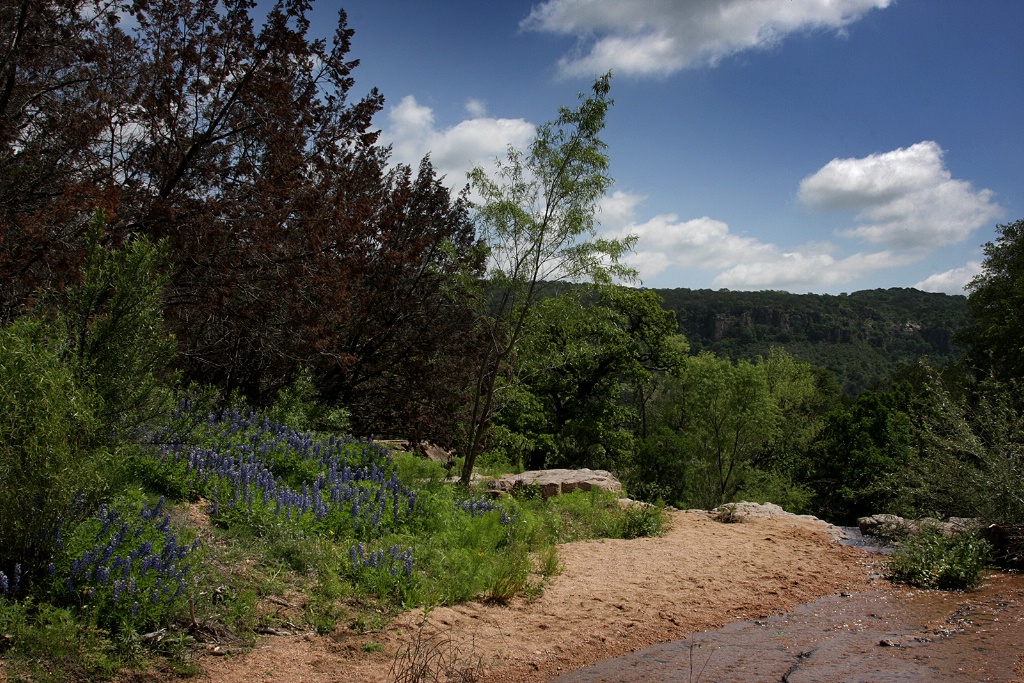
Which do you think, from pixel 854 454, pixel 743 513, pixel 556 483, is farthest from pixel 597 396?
pixel 556 483

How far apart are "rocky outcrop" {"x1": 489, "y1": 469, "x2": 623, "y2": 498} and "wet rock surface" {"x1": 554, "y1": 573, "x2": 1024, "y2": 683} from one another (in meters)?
5.17

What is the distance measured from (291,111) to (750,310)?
89.7 metres

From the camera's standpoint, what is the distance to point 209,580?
196 inches

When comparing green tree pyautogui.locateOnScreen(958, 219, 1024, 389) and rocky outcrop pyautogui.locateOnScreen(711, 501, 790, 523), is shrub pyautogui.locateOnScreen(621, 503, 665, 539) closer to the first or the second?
rocky outcrop pyautogui.locateOnScreen(711, 501, 790, 523)

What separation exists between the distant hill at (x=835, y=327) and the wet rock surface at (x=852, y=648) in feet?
226

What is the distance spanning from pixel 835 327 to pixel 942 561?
89.9 meters

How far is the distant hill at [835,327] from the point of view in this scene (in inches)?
3113

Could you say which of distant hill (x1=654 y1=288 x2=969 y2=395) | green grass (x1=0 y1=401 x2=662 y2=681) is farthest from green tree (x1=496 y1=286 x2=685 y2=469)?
distant hill (x1=654 y1=288 x2=969 y2=395)

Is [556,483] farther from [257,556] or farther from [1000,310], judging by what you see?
[1000,310]

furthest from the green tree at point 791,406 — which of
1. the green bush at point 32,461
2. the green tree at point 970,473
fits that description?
the green bush at point 32,461

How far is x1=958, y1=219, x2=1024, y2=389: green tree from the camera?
22.9 meters

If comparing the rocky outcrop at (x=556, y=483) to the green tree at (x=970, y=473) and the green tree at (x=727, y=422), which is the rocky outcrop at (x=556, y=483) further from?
the green tree at (x=727, y=422)

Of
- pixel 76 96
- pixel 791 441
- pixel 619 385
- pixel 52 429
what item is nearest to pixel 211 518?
pixel 52 429

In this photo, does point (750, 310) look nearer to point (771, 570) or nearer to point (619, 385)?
point (619, 385)
